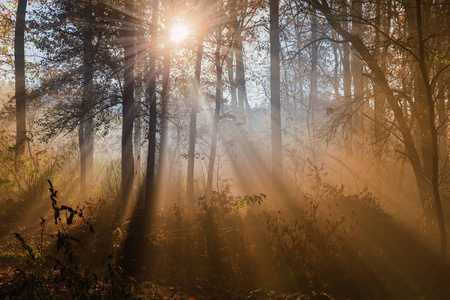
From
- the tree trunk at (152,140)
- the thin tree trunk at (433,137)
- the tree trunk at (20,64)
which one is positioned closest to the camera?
the thin tree trunk at (433,137)

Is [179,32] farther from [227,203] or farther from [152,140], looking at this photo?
[227,203]

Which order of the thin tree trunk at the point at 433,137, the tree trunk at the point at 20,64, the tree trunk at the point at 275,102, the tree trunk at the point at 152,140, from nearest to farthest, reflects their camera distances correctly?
the thin tree trunk at the point at 433,137 → the tree trunk at the point at 152,140 → the tree trunk at the point at 275,102 → the tree trunk at the point at 20,64

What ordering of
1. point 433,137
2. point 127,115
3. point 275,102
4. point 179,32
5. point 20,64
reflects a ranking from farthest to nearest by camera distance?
point 20,64 → point 275,102 → point 179,32 → point 127,115 → point 433,137

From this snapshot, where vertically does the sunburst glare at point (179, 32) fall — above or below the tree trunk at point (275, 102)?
above

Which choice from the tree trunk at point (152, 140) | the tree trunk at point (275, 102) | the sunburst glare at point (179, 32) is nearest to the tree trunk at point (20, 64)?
the tree trunk at point (152, 140)

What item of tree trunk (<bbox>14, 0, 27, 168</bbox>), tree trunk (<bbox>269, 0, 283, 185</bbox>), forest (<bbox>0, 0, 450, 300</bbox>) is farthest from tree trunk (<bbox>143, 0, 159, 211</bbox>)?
tree trunk (<bbox>14, 0, 27, 168</bbox>)

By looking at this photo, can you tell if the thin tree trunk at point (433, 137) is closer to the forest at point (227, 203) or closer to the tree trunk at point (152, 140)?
the forest at point (227, 203)

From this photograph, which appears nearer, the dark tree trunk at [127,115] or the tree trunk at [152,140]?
the tree trunk at [152,140]

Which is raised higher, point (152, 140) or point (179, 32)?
point (179, 32)

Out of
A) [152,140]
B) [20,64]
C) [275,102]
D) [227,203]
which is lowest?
[227,203]

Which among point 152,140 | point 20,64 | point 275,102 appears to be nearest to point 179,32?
point 152,140

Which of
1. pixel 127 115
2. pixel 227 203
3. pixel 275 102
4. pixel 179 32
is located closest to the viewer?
pixel 227 203

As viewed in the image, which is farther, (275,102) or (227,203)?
(275,102)

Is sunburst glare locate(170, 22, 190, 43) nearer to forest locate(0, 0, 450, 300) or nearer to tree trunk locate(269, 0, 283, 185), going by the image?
forest locate(0, 0, 450, 300)
